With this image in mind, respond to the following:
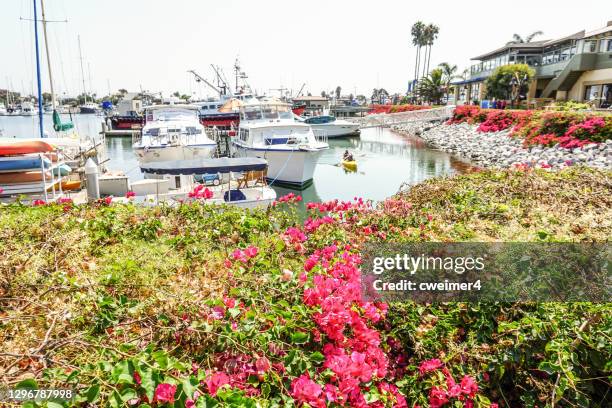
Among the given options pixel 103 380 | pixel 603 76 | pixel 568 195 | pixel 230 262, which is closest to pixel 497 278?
pixel 230 262

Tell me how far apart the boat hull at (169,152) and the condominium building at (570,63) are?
31.9m

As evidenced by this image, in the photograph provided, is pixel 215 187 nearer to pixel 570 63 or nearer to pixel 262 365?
pixel 262 365

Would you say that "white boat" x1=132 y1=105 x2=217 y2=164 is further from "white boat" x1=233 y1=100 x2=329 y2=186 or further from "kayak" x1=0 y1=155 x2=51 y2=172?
"kayak" x1=0 y1=155 x2=51 y2=172

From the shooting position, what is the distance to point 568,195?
562 centimetres

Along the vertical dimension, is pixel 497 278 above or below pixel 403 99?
below

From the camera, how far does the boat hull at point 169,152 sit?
18.4 meters

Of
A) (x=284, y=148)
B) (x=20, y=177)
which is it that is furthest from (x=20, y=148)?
(x=284, y=148)

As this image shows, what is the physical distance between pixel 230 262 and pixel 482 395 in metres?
2.14

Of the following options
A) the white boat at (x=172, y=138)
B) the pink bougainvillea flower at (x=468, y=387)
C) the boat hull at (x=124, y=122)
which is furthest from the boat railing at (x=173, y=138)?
the boat hull at (x=124, y=122)

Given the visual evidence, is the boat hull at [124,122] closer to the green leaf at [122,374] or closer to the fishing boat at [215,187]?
the fishing boat at [215,187]

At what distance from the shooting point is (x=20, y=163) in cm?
Result: 908

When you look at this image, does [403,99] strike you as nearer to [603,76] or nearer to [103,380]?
[603,76]

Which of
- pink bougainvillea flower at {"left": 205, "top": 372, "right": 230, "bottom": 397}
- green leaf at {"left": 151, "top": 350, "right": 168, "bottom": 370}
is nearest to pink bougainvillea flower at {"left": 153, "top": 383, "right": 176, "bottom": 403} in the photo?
green leaf at {"left": 151, "top": 350, "right": 168, "bottom": 370}

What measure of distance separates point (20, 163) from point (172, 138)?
10.5 metres
